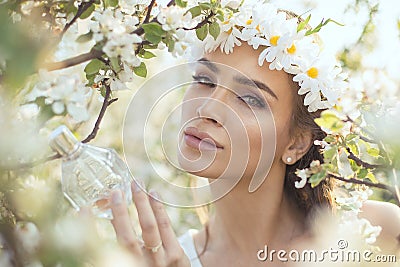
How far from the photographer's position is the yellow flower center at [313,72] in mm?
1254

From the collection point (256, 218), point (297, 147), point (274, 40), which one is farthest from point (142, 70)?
point (256, 218)

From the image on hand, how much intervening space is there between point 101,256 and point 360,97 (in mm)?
519

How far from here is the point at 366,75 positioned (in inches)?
35.4

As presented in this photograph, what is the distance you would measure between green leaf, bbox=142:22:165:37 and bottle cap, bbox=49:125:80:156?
0.56ft

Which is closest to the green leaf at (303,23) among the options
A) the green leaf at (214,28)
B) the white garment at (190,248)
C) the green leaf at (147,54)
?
the green leaf at (214,28)

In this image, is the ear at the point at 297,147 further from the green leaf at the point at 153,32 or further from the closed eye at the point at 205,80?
the green leaf at the point at 153,32

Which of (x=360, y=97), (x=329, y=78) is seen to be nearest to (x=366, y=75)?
(x=360, y=97)

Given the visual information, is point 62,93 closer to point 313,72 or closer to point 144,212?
point 144,212

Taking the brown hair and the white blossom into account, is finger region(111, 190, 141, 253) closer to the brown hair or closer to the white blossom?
the white blossom

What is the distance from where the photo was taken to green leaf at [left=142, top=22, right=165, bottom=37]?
85 cm

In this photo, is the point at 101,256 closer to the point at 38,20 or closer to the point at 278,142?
the point at 38,20

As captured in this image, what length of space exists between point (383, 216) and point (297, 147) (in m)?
0.41

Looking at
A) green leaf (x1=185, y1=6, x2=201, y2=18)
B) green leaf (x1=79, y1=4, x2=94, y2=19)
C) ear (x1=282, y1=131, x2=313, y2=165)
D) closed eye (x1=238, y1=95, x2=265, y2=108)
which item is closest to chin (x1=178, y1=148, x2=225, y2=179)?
closed eye (x1=238, y1=95, x2=265, y2=108)

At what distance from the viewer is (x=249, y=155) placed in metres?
1.44
